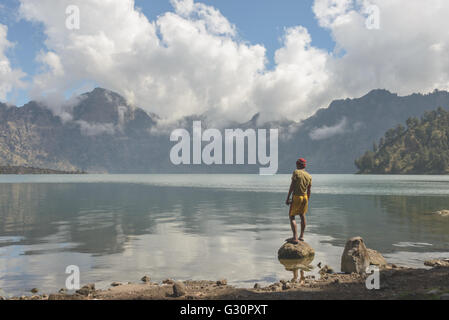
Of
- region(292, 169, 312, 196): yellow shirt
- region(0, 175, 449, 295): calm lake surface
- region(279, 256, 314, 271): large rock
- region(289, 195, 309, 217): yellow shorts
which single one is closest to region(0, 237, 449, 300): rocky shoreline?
region(279, 256, 314, 271): large rock

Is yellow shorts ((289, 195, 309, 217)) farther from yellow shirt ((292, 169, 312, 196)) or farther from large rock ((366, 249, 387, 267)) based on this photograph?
large rock ((366, 249, 387, 267))

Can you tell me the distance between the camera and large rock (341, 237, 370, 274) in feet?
55.9

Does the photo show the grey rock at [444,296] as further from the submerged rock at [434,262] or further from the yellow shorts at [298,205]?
the yellow shorts at [298,205]

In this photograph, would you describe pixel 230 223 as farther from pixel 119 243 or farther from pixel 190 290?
pixel 190 290

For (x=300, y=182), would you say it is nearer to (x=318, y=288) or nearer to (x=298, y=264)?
(x=298, y=264)

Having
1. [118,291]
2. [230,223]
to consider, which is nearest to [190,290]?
[118,291]

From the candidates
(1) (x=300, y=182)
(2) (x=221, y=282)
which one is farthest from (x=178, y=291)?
(1) (x=300, y=182)

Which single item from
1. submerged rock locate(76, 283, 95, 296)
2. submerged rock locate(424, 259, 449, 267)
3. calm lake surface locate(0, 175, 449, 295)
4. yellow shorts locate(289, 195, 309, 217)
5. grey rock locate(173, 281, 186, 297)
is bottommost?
calm lake surface locate(0, 175, 449, 295)

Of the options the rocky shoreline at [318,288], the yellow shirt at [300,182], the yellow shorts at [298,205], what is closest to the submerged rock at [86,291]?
the rocky shoreline at [318,288]

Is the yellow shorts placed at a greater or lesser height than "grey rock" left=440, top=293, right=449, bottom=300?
greater

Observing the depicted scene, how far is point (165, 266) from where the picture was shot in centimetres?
1908

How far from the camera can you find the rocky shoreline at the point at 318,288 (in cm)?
1230
